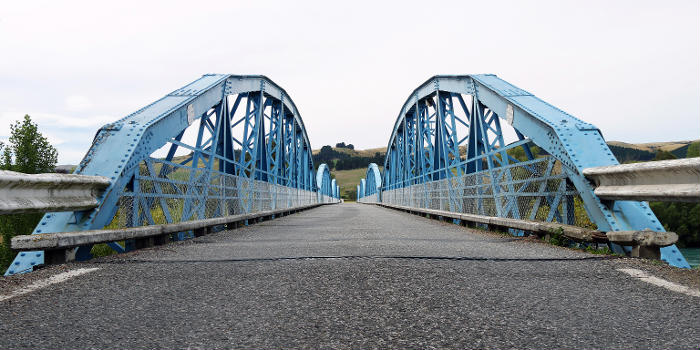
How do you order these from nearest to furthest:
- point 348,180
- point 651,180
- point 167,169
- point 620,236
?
1. point 651,180
2. point 620,236
3. point 167,169
4. point 348,180

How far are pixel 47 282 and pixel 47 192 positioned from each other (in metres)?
1.08

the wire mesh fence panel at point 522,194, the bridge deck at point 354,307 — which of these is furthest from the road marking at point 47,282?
the wire mesh fence panel at point 522,194

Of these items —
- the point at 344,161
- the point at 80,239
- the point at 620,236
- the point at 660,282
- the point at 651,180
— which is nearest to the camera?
the point at 660,282

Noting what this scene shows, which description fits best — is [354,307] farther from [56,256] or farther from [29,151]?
[29,151]

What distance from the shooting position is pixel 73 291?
3004 millimetres

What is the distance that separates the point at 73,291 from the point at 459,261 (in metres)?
2.99

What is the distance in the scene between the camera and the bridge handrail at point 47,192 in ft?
11.3

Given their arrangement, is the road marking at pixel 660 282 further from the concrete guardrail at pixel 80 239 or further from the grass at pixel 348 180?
the grass at pixel 348 180

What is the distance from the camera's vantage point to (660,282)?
3.21 metres

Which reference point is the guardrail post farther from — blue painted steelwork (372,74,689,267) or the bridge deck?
blue painted steelwork (372,74,689,267)

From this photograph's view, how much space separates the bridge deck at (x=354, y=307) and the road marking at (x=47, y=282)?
81 millimetres

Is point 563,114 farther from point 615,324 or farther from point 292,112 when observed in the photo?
point 292,112

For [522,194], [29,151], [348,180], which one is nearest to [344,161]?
[348,180]

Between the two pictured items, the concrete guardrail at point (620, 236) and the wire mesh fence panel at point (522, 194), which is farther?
the wire mesh fence panel at point (522, 194)
